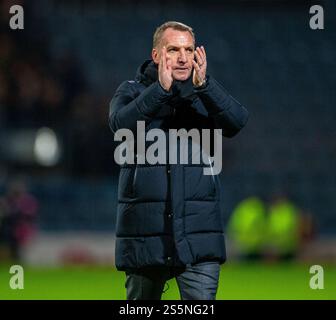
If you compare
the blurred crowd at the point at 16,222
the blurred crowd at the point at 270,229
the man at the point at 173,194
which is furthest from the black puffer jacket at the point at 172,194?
the blurred crowd at the point at 270,229

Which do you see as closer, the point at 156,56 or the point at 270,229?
A: the point at 156,56

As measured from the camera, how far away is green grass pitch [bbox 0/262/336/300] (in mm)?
10930

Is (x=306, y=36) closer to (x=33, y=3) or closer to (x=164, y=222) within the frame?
(x=33, y=3)

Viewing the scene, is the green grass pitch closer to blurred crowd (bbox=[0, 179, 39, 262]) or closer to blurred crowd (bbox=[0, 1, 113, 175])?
blurred crowd (bbox=[0, 179, 39, 262])

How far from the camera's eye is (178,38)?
16.1 feet

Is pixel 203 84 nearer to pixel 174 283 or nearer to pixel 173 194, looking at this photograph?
pixel 173 194

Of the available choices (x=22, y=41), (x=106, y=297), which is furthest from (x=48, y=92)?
(x=106, y=297)

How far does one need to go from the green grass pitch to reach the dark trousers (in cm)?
370

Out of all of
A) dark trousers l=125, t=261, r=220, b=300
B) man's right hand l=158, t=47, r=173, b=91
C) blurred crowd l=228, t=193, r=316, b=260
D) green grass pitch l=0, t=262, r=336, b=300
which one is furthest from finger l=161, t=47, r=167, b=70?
blurred crowd l=228, t=193, r=316, b=260

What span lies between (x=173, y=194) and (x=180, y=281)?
0.47 metres

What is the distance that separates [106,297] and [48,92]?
9.45 metres

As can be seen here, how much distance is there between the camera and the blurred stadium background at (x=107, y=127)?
56.3 ft

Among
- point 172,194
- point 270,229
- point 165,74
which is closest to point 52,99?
point 270,229

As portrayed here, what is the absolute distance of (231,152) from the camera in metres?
19.7
